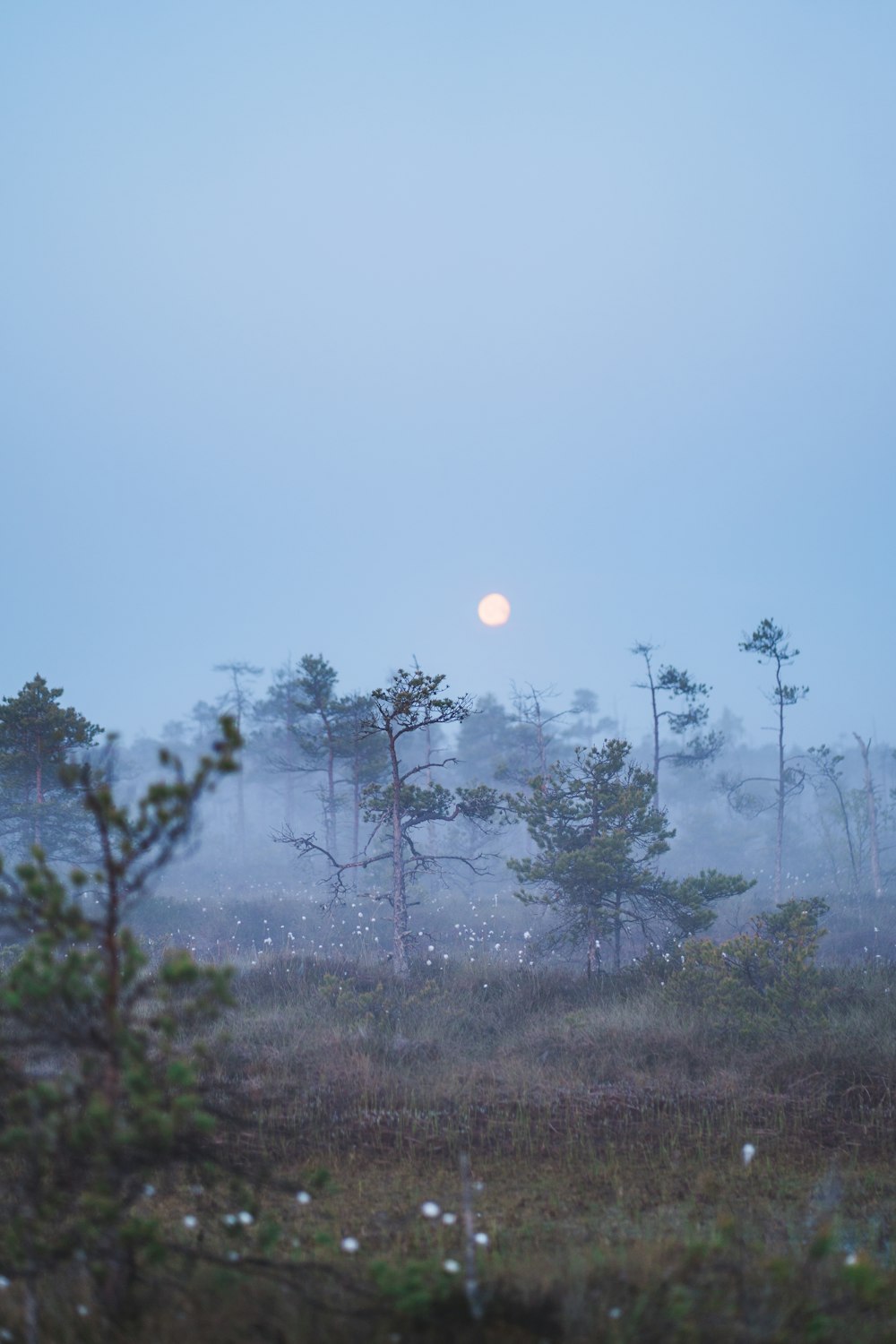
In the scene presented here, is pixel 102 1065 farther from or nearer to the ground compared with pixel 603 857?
nearer to the ground

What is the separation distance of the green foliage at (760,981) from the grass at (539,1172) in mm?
224

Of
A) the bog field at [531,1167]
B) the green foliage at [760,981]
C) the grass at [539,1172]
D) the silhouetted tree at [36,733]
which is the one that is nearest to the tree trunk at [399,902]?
the bog field at [531,1167]

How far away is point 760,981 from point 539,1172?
752cm

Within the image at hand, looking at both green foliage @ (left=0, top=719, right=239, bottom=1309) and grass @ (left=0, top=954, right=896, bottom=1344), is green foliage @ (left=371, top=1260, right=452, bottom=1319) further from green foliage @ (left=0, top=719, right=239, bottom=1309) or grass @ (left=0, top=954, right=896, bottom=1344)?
green foliage @ (left=0, top=719, right=239, bottom=1309)

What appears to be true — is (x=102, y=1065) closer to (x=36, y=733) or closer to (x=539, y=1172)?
(x=539, y=1172)

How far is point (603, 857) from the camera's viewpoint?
17.0 m

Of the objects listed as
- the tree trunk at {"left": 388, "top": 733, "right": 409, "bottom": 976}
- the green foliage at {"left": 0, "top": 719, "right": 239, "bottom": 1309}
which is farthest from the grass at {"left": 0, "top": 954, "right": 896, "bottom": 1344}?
the tree trunk at {"left": 388, "top": 733, "right": 409, "bottom": 976}

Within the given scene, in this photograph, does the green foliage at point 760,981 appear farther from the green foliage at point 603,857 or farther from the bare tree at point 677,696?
the bare tree at point 677,696

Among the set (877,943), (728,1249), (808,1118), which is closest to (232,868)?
(877,943)

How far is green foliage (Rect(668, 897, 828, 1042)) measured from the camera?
1231cm

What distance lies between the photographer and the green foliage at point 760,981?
1231 cm

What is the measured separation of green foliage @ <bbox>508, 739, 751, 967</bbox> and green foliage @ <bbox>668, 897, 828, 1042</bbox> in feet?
7.52

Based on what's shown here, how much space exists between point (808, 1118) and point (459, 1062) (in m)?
4.38

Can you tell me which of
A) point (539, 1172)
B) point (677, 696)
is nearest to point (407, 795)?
point (539, 1172)
